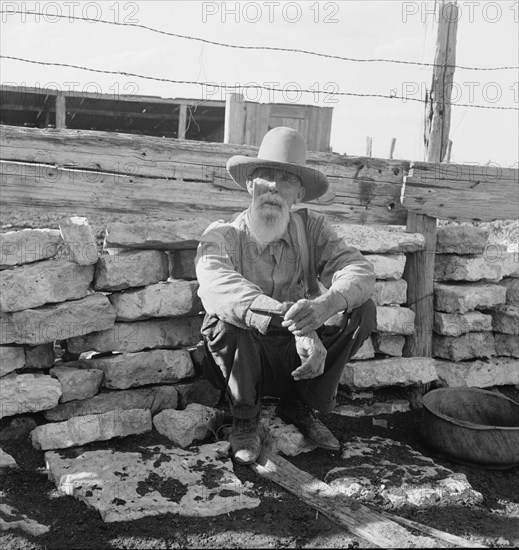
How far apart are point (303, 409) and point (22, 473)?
1.74 meters

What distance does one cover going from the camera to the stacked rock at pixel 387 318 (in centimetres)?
519

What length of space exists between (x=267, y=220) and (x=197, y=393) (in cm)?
140

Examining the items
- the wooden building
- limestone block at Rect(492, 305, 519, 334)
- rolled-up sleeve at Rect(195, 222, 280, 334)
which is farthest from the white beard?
the wooden building

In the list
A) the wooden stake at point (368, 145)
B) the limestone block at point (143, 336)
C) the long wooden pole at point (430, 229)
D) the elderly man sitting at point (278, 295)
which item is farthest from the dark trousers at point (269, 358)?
the wooden stake at point (368, 145)

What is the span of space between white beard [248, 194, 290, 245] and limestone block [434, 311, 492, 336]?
6.09 ft

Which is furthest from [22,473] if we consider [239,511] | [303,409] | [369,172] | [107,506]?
[369,172]

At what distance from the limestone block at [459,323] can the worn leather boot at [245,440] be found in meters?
1.99

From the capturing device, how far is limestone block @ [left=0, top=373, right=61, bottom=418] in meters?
4.18

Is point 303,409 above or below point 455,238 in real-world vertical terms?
below

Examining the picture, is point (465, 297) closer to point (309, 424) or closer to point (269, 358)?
point (309, 424)

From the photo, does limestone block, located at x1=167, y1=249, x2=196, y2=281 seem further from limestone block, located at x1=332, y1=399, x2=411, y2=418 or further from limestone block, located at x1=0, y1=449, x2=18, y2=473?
limestone block, located at x1=0, y1=449, x2=18, y2=473

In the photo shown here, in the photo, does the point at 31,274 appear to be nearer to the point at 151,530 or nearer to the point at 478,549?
the point at 151,530

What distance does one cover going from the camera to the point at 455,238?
5504 mm

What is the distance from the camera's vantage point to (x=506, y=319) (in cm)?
561
